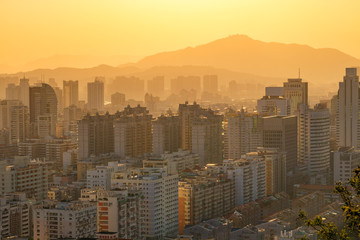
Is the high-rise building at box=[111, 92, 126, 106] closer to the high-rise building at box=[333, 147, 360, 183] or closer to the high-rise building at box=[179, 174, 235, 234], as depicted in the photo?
the high-rise building at box=[333, 147, 360, 183]

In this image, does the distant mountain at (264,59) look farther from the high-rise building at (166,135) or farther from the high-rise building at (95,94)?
the high-rise building at (166,135)

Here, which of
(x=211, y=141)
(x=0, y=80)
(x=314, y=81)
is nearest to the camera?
(x=211, y=141)

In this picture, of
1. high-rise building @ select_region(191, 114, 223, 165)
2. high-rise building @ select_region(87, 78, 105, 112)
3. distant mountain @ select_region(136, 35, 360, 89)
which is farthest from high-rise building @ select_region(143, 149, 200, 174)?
distant mountain @ select_region(136, 35, 360, 89)

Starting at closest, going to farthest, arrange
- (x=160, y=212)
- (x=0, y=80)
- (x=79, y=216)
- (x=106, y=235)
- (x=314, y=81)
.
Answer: (x=106, y=235) < (x=79, y=216) < (x=160, y=212) < (x=0, y=80) < (x=314, y=81)

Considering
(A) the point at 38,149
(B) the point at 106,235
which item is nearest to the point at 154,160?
(B) the point at 106,235

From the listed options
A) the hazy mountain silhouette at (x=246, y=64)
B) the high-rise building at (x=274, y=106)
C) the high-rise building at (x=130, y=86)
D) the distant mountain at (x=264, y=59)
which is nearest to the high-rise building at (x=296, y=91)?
the high-rise building at (x=274, y=106)

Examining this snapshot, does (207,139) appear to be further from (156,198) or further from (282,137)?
(156,198)

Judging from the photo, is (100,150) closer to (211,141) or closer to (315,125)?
(211,141)
